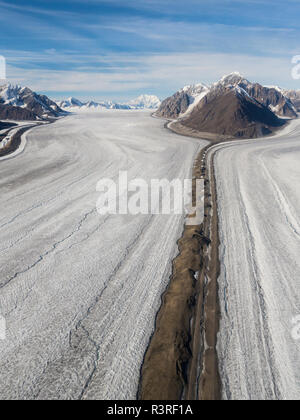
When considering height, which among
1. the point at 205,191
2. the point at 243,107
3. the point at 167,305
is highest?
the point at 243,107

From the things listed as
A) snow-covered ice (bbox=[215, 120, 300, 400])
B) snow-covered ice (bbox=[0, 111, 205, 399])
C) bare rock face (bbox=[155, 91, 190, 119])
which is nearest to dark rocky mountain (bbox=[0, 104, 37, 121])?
bare rock face (bbox=[155, 91, 190, 119])

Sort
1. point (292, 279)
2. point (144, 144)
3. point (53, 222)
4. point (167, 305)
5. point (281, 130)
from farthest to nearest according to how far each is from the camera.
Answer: point (281, 130) → point (144, 144) → point (53, 222) → point (292, 279) → point (167, 305)

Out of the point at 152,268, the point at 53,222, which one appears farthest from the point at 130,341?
the point at 53,222

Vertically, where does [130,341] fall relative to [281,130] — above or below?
below

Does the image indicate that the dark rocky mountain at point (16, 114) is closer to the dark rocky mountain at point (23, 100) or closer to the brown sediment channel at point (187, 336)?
the dark rocky mountain at point (23, 100)

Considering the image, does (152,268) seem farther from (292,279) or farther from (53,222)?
(53,222)
